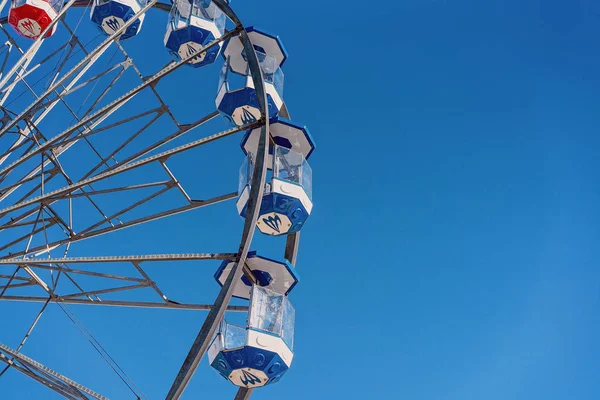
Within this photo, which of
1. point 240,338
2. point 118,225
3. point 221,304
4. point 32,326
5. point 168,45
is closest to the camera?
point 221,304

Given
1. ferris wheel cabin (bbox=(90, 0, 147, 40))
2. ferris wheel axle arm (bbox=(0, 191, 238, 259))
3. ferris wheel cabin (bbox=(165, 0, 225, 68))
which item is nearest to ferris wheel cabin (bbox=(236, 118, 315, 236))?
ferris wheel axle arm (bbox=(0, 191, 238, 259))

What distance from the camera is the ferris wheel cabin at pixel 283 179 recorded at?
10.1 m

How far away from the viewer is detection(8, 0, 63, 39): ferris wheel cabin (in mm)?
12109

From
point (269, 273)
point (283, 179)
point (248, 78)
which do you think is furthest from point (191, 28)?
point (269, 273)

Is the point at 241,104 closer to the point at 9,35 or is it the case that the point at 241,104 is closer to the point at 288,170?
the point at 288,170

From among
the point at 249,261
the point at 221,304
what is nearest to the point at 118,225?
the point at 249,261

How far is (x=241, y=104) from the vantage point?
11805 mm

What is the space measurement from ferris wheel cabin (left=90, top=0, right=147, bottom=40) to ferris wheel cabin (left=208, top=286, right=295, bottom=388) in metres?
6.92

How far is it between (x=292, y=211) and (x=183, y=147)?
2.25 metres

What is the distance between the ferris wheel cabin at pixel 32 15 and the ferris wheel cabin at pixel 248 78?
10.1 feet

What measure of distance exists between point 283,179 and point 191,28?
4.15 meters

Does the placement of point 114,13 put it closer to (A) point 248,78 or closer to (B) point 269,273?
(A) point 248,78

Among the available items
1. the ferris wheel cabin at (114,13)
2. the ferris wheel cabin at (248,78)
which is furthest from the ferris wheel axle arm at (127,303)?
the ferris wheel cabin at (114,13)

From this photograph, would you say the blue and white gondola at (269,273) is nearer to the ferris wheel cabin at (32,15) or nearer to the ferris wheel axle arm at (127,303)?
the ferris wheel axle arm at (127,303)
